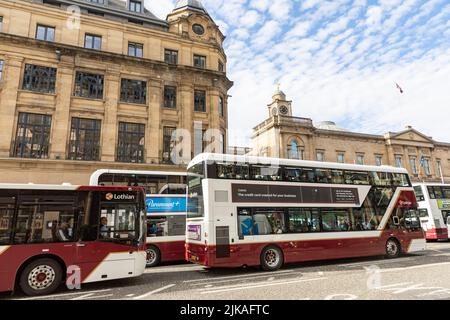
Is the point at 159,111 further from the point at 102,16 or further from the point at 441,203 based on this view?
the point at 441,203

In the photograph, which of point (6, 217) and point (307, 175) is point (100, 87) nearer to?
point (6, 217)

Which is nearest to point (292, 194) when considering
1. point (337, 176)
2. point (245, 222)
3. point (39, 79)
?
point (245, 222)

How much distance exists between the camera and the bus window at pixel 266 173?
11516 mm

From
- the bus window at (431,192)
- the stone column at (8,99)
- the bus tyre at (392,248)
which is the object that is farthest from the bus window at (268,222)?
the stone column at (8,99)

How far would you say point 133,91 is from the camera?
2373cm

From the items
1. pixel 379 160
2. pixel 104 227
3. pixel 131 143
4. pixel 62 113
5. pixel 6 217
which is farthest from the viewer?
pixel 379 160

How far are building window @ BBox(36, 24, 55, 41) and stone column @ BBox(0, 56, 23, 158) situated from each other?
267 centimetres

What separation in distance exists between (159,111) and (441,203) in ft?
74.9

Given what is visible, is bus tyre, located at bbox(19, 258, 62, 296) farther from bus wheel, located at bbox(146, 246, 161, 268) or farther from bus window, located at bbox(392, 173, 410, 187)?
bus window, located at bbox(392, 173, 410, 187)

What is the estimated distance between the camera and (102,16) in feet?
81.2

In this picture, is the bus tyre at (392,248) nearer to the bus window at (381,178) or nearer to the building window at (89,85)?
the bus window at (381,178)

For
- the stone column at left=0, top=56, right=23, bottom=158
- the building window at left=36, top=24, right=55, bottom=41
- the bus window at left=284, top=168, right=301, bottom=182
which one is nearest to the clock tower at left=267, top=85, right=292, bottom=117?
the building window at left=36, top=24, right=55, bottom=41

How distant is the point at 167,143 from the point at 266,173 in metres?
13.9

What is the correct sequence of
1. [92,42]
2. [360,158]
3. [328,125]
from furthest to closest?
[328,125]
[360,158]
[92,42]
